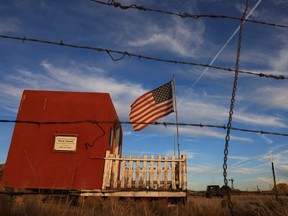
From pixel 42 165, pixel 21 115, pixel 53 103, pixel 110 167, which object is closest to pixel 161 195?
pixel 110 167

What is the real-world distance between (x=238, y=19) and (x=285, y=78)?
4.89ft

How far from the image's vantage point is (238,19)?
14.5ft

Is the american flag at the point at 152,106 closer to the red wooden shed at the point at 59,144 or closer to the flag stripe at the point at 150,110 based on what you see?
the flag stripe at the point at 150,110

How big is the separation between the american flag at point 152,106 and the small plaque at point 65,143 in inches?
111

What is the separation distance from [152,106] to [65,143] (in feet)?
14.1

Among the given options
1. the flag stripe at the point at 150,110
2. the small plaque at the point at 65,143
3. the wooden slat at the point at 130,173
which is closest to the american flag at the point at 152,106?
the flag stripe at the point at 150,110

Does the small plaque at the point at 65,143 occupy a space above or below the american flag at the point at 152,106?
below

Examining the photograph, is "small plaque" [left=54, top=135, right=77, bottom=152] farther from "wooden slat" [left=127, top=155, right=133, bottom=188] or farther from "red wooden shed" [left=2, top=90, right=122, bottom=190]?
"wooden slat" [left=127, top=155, right=133, bottom=188]

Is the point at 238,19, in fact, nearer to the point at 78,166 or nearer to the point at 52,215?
the point at 52,215

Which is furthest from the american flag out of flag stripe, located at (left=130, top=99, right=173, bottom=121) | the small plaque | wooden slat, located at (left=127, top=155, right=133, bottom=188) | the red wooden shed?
the small plaque

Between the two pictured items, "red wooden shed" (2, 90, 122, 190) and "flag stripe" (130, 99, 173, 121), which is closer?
"red wooden shed" (2, 90, 122, 190)

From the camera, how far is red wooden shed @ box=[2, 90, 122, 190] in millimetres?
12250

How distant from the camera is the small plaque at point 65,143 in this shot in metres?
12.6

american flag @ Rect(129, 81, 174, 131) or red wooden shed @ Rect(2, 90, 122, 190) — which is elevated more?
american flag @ Rect(129, 81, 174, 131)
